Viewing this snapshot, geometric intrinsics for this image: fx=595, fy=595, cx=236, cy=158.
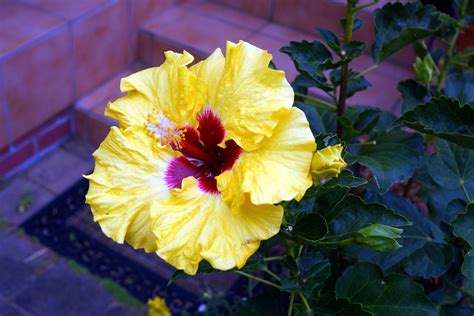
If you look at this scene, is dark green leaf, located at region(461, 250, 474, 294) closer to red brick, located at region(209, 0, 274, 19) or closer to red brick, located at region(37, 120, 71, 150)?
red brick, located at region(37, 120, 71, 150)

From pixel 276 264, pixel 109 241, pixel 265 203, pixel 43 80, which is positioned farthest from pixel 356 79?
pixel 43 80

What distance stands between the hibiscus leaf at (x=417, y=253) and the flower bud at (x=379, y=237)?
246 millimetres

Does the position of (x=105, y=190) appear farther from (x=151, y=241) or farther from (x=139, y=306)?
(x=139, y=306)

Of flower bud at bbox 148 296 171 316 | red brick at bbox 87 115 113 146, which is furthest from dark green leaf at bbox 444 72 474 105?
red brick at bbox 87 115 113 146

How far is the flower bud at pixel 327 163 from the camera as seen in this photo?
3.15 feet

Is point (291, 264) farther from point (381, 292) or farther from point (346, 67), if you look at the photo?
point (346, 67)

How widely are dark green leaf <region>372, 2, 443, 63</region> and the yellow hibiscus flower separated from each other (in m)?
0.49

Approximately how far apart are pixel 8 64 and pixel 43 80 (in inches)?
9.8

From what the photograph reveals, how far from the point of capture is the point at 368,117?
54.9 inches

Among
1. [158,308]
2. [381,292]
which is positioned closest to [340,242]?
[381,292]

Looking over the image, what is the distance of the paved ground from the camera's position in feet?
8.33

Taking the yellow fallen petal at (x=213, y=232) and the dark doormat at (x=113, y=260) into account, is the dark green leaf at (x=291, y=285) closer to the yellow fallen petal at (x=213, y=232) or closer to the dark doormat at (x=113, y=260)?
the yellow fallen petal at (x=213, y=232)

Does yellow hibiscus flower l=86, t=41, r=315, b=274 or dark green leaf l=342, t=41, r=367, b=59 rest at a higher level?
dark green leaf l=342, t=41, r=367, b=59

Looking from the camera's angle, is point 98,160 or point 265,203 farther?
point 98,160
